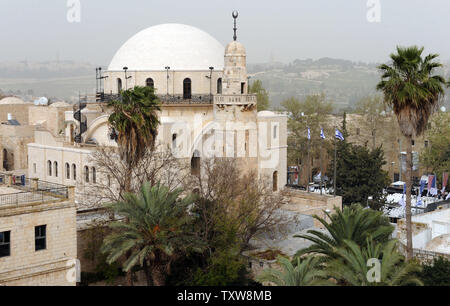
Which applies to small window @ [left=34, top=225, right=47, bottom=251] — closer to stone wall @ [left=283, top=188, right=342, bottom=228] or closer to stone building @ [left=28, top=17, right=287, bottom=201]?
stone building @ [left=28, top=17, right=287, bottom=201]

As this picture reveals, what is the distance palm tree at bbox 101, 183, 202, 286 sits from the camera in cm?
1978

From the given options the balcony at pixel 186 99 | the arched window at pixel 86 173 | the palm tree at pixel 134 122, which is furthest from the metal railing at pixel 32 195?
the balcony at pixel 186 99

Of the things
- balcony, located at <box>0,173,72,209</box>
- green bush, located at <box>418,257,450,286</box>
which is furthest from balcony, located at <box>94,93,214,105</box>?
green bush, located at <box>418,257,450,286</box>

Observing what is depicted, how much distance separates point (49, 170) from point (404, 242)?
22.5 m

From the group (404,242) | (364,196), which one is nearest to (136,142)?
(404,242)

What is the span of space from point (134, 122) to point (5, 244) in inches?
289

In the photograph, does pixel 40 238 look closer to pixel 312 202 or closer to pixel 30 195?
pixel 30 195

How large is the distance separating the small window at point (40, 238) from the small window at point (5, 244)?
924 millimetres

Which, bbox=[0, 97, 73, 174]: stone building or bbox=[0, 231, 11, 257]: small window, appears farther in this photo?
bbox=[0, 97, 73, 174]: stone building

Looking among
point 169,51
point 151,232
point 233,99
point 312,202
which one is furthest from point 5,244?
point 169,51

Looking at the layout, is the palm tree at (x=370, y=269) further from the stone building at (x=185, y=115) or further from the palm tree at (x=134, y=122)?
the stone building at (x=185, y=115)
